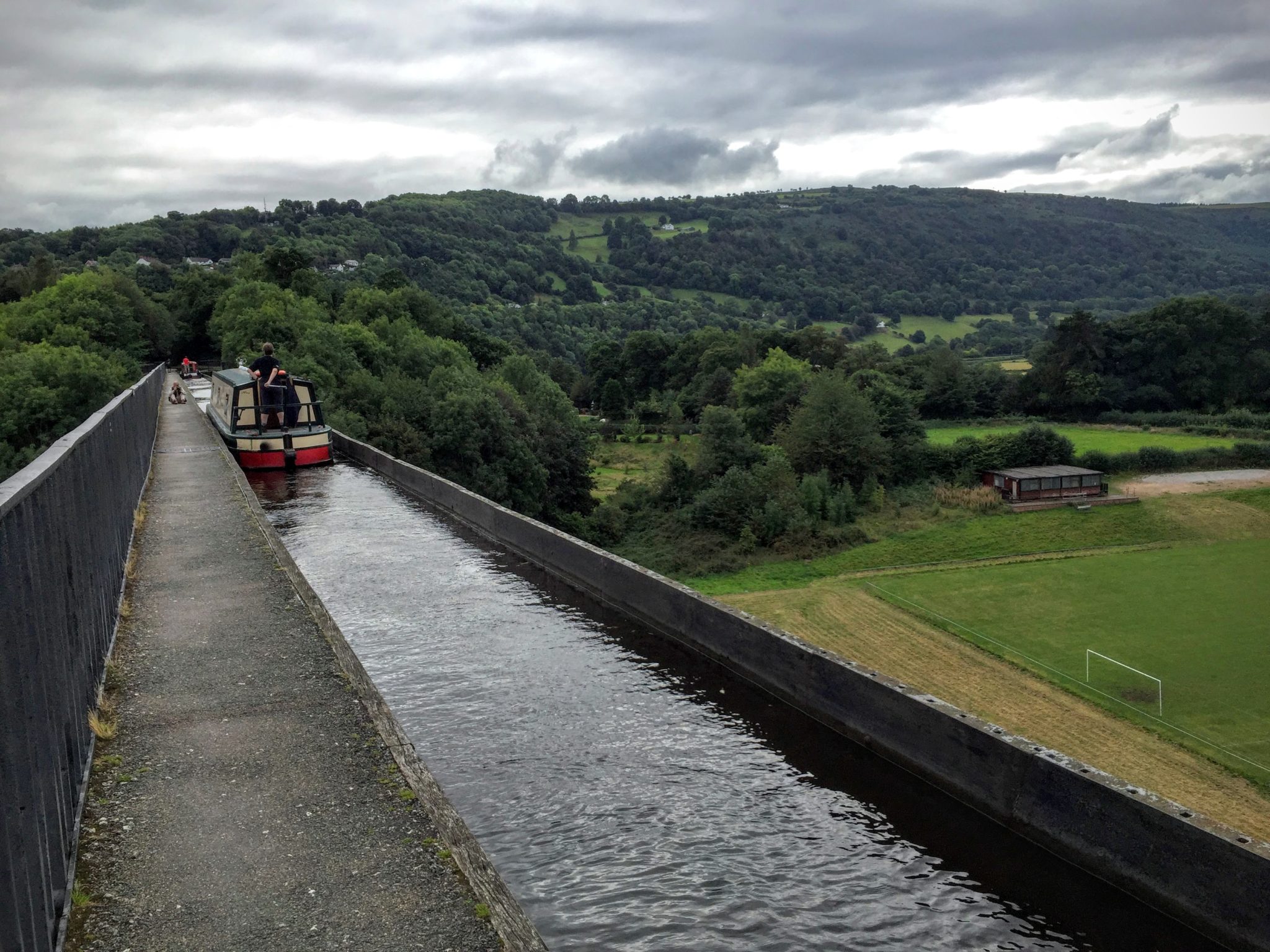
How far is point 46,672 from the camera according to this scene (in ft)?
18.3

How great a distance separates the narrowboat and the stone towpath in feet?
50.0

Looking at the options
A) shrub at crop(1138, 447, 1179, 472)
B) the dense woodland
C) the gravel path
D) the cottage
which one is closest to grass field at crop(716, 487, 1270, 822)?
the cottage

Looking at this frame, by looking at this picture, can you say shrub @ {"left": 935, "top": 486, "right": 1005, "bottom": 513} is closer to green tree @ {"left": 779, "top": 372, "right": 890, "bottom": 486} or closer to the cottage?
the cottage

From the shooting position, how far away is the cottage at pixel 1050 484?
57.2 m

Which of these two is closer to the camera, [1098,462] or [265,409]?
[265,409]

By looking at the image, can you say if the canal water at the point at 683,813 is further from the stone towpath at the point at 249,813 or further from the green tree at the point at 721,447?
the green tree at the point at 721,447

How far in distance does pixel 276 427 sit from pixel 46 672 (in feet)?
69.5

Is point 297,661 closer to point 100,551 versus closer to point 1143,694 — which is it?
point 100,551

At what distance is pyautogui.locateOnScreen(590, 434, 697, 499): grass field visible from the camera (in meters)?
71.9

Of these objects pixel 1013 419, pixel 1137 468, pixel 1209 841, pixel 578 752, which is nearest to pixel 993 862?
pixel 1209 841

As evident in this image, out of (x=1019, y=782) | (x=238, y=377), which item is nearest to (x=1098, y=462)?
(x=238, y=377)

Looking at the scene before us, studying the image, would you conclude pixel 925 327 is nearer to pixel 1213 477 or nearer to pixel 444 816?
pixel 1213 477

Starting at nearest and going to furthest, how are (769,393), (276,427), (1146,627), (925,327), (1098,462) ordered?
(276,427) → (1146,627) → (1098,462) → (769,393) → (925,327)

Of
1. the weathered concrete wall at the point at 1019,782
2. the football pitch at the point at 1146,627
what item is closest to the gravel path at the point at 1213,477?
the football pitch at the point at 1146,627
